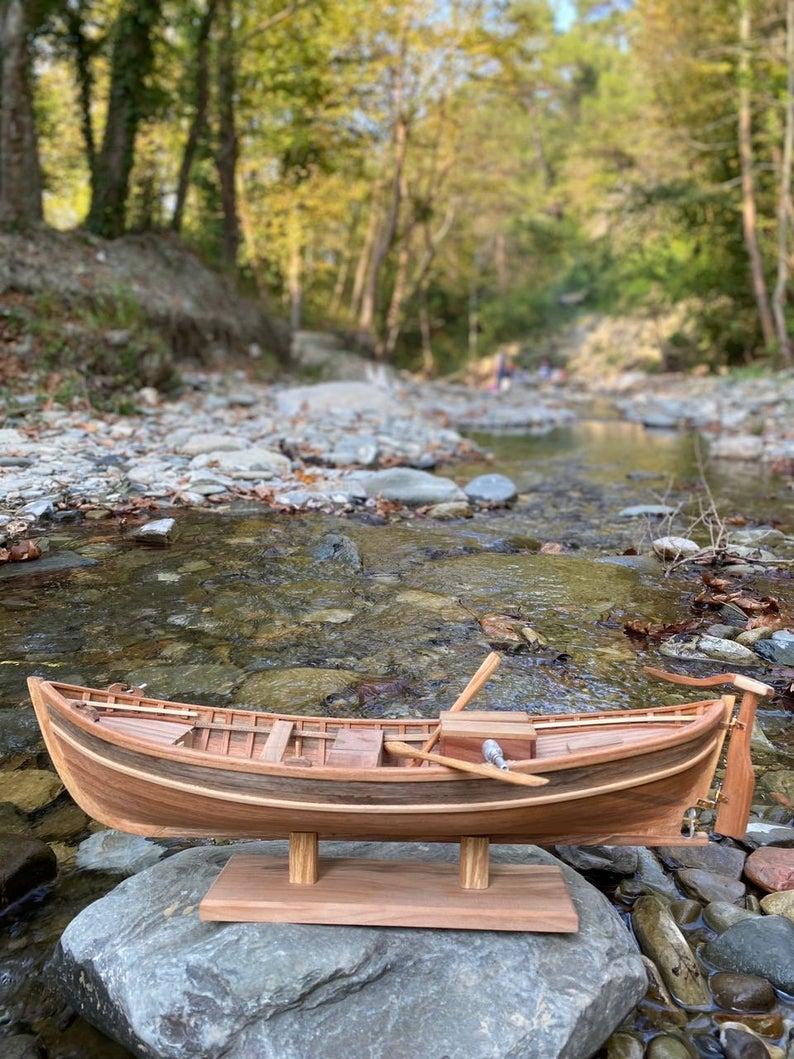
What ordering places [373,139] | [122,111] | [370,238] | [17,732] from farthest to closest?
[370,238]
[373,139]
[122,111]
[17,732]

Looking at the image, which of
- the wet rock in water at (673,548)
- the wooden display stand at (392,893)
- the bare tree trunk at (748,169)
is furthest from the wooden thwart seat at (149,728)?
the bare tree trunk at (748,169)

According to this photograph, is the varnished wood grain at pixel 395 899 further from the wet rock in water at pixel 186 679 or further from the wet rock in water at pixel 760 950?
the wet rock in water at pixel 186 679

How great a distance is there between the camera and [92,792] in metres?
2.81

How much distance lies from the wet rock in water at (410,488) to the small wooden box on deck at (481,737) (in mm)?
7054

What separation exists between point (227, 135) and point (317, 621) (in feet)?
61.7

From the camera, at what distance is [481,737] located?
2.57 meters

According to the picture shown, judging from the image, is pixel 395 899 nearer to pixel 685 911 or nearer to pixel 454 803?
pixel 454 803

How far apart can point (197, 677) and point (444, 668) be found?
5.21ft

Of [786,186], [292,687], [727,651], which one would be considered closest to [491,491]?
[727,651]

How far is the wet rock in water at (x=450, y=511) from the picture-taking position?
921 centimetres

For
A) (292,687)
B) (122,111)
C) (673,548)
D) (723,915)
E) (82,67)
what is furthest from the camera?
(82,67)

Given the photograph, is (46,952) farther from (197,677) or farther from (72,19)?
(72,19)

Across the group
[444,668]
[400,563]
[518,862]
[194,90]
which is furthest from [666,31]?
[518,862]

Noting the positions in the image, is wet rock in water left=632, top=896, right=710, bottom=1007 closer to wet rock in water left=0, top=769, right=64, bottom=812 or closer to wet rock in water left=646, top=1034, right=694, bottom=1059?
wet rock in water left=646, top=1034, right=694, bottom=1059
